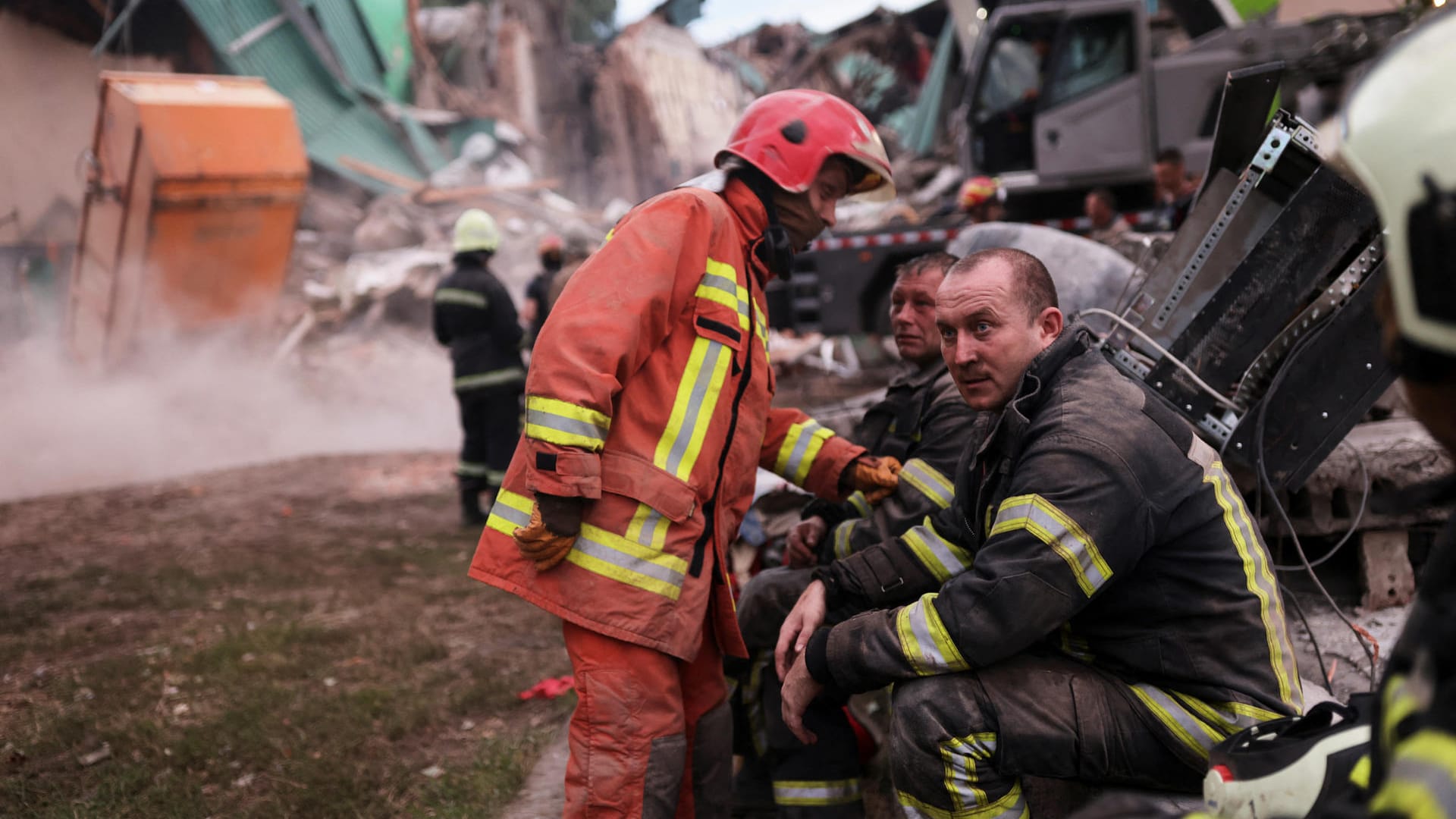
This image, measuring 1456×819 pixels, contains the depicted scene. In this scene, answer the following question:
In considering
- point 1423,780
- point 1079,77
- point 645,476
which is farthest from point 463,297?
point 1079,77

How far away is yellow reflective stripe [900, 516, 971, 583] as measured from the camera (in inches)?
91.6

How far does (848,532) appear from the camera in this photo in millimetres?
2834

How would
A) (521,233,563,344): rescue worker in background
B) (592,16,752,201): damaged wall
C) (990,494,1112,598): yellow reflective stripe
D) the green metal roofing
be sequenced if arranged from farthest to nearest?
(592,16,752,201): damaged wall
the green metal roofing
(521,233,563,344): rescue worker in background
(990,494,1112,598): yellow reflective stripe

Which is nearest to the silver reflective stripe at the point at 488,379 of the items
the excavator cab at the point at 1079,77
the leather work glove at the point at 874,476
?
the leather work glove at the point at 874,476

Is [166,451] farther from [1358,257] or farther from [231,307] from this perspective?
[1358,257]

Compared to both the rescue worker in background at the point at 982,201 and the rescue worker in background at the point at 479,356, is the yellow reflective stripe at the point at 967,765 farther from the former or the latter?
the rescue worker in background at the point at 982,201

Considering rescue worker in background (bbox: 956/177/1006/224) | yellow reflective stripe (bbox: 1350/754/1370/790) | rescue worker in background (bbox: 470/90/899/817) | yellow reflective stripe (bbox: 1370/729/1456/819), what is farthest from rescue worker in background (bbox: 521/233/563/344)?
yellow reflective stripe (bbox: 1370/729/1456/819)

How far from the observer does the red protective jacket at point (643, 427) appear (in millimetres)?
2195

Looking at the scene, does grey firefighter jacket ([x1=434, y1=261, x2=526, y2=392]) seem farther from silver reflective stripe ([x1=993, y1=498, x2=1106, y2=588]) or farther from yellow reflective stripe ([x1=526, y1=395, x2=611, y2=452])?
silver reflective stripe ([x1=993, y1=498, x2=1106, y2=588])

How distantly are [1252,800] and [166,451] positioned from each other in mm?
8958

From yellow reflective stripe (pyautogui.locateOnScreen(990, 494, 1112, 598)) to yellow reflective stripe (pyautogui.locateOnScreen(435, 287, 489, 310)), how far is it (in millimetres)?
4715

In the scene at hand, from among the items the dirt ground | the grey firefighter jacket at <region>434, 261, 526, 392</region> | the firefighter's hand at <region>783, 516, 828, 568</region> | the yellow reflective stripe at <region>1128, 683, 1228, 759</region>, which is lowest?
the dirt ground

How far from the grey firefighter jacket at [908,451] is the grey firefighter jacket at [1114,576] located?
547 mm

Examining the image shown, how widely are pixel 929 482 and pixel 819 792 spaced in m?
0.87
